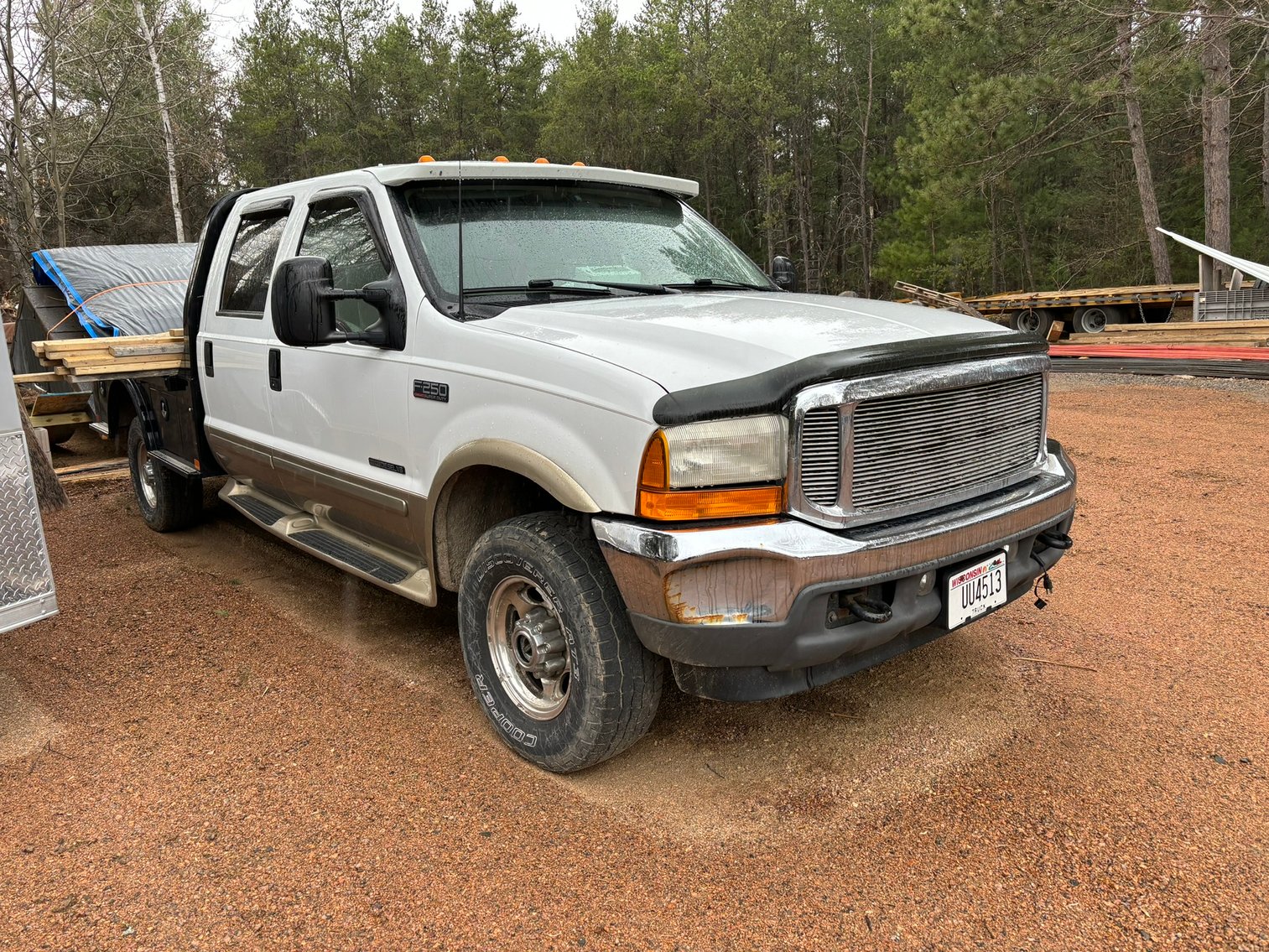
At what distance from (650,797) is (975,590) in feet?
4.10

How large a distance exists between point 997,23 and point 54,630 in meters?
22.7

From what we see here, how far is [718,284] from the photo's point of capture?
4000 millimetres

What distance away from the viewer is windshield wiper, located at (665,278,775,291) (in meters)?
3.88

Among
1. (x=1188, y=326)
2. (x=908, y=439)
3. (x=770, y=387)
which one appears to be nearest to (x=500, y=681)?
(x=770, y=387)

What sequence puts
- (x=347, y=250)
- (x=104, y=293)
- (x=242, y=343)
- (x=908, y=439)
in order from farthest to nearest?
(x=104, y=293) < (x=242, y=343) < (x=347, y=250) < (x=908, y=439)

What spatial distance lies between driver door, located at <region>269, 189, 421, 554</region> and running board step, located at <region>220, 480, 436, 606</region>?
0.08m

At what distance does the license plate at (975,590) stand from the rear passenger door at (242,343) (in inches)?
126

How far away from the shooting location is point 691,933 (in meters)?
2.32

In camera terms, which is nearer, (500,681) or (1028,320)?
(500,681)

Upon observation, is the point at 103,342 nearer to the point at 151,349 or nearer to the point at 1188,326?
the point at 151,349

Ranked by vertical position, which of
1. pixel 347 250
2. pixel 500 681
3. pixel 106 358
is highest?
pixel 347 250

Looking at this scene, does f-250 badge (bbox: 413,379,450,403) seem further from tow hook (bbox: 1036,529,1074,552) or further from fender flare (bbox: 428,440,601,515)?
tow hook (bbox: 1036,529,1074,552)

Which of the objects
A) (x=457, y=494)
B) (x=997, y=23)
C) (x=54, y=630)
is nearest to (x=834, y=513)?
(x=457, y=494)

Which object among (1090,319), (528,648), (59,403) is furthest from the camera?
(1090,319)
